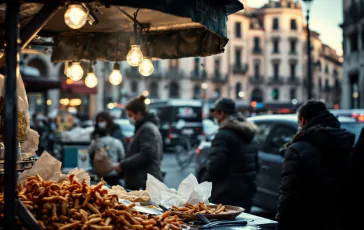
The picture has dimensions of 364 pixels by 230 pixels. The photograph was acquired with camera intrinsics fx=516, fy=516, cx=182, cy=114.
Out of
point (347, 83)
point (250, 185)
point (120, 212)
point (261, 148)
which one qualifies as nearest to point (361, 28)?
point (347, 83)

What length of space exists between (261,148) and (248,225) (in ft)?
16.5

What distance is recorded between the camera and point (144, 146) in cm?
671

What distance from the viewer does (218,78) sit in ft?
256

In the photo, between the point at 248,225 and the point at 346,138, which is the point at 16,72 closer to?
the point at 248,225

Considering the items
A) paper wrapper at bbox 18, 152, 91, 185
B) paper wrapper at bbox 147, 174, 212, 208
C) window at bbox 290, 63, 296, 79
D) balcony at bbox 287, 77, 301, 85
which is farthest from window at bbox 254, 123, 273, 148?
window at bbox 290, 63, 296, 79

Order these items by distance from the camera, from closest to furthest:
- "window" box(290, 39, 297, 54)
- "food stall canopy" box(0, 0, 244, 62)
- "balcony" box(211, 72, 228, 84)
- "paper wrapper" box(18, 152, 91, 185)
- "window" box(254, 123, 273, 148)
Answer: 1. "food stall canopy" box(0, 0, 244, 62)
2. "paper wrapper" box(18, 152, 91, 185)
3. "window" box(254, 123, 273, 148)
4. "balcony" box(211, 72, 228, 84)
5. "window" box(290, 39, 297, 54)

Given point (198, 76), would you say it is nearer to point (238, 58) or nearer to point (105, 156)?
point (238, 58)

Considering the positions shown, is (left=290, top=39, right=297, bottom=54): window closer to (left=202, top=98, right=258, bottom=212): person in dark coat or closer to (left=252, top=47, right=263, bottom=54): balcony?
(left=252, top=47, right=263, bottom=54): balcony

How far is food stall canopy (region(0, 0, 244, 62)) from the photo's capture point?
3841 millimetres

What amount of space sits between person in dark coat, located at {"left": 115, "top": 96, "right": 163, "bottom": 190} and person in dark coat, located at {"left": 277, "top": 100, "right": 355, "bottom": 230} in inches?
94.4

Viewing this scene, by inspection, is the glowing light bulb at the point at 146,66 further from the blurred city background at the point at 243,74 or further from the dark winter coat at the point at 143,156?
the blurred city background at the point at 243,74

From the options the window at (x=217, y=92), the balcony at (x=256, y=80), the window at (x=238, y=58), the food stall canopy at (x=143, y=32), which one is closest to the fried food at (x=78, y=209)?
the food stall canopy at (x=143, y=32)

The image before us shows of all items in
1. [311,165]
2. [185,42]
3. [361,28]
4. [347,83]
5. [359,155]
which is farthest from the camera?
[347,83]

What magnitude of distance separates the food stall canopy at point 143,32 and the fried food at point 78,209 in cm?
132
